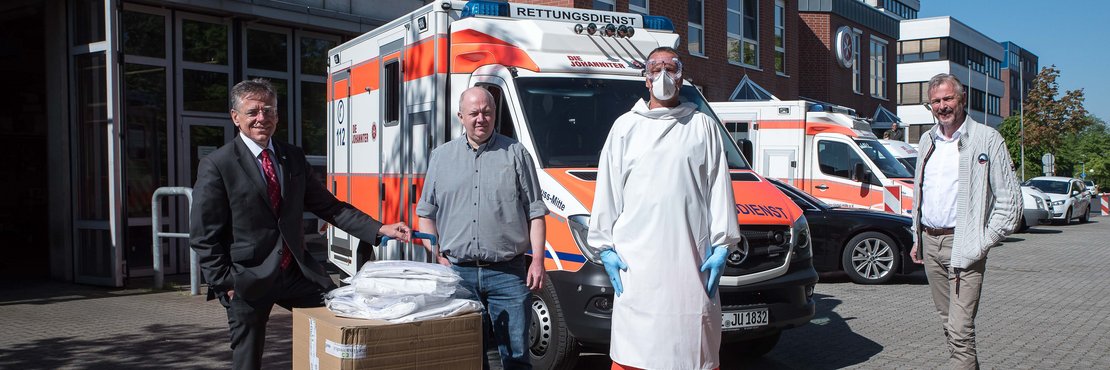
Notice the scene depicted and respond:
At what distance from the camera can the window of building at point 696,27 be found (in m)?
22.3

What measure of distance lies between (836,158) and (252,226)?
13561 millimetres

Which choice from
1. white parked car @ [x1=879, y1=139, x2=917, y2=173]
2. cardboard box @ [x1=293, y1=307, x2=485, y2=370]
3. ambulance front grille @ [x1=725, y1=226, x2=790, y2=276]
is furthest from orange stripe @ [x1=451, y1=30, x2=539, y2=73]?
white parked car @ [x1=879, y1=139, x2=917, y2=173]

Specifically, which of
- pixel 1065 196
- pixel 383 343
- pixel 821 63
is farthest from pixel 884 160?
pixel 1065 196

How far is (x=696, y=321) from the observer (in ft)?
12.8

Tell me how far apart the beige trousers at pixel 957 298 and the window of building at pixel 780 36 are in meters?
21.6

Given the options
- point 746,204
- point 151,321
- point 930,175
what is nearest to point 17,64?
point 151,321

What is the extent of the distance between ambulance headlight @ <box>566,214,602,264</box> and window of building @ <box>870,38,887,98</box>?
30.9 meters

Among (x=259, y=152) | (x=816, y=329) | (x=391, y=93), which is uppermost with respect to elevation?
(x=391, y=93)

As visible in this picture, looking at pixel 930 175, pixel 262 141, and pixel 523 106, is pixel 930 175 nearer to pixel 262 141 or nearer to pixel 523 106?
pixel 523 106

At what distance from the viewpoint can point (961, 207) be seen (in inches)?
215

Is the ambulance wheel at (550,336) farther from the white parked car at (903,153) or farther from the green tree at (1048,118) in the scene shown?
the green tree at (1048,118)

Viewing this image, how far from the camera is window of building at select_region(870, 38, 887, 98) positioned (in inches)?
1362

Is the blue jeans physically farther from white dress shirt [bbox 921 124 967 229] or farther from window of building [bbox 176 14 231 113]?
window of building [bbox 176 14 231 113]

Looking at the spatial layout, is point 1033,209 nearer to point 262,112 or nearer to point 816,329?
point 816,329
